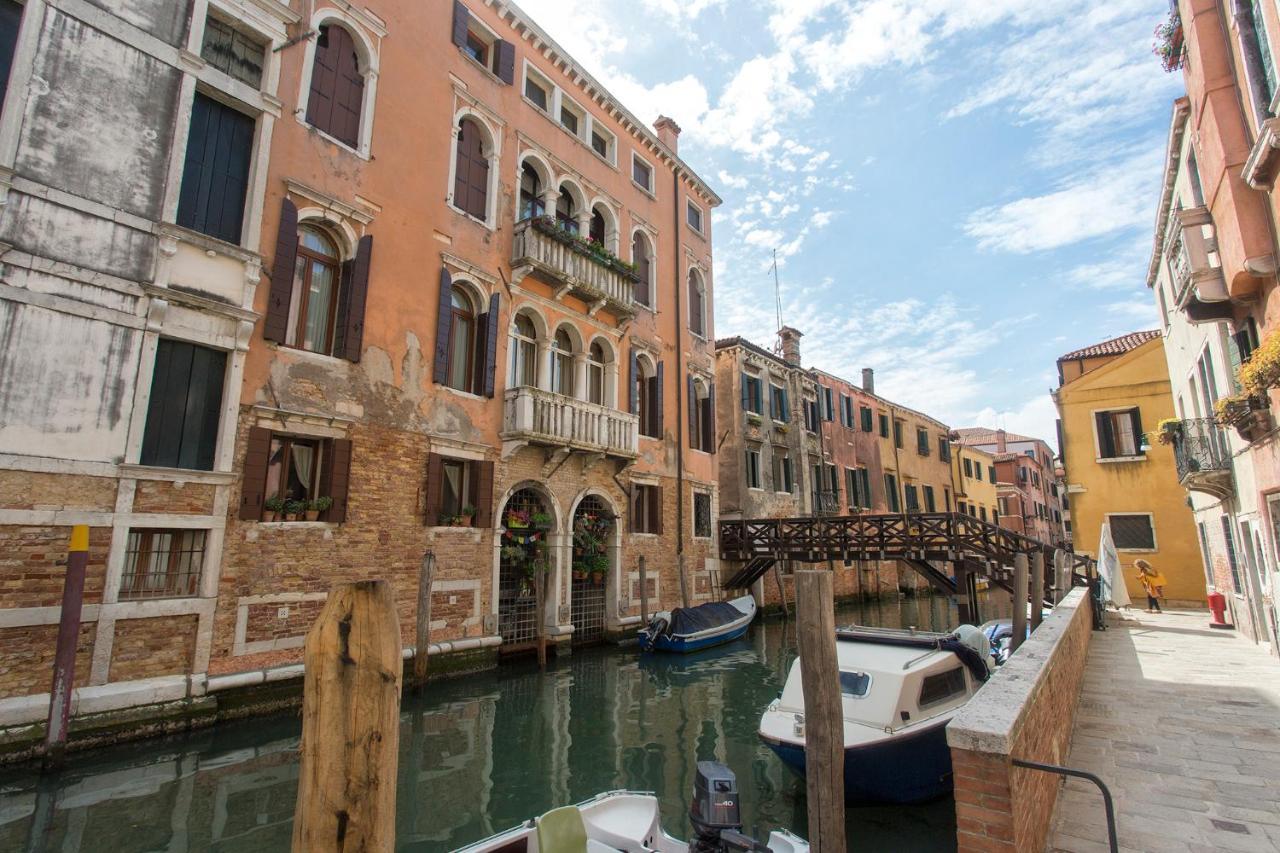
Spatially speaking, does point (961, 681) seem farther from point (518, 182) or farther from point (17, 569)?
point (518, 182)

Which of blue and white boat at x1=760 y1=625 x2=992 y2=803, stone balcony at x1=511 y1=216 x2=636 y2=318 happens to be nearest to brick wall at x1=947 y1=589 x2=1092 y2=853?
blue and white boat at x1=760 y1=625 x2=992 y2=803

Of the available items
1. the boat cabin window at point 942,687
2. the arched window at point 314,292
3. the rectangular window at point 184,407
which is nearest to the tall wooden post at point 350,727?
the boat cabin window at point 942,687

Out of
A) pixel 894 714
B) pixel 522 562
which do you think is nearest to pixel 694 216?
pixel 522 562

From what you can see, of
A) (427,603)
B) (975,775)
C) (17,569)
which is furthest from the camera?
(427,603)

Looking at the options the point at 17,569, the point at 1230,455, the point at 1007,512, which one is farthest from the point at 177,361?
the point at 1007,512

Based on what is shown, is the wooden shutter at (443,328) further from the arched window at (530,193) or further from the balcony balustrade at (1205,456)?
the balcony balustrade at (1205,456)

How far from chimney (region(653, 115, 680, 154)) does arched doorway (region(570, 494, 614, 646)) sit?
1094 cm

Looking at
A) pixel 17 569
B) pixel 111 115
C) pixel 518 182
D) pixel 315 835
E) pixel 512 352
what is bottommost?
pixel 315 835

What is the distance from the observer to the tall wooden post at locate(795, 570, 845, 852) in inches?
171

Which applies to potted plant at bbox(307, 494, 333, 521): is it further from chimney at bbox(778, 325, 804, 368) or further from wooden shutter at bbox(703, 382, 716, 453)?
chimney at bbox(778, 325, 804, 368)

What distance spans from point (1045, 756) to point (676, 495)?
38.7 feet

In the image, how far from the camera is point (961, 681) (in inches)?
255

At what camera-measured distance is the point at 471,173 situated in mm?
11750

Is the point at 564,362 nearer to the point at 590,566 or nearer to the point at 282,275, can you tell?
the point at 590,566
